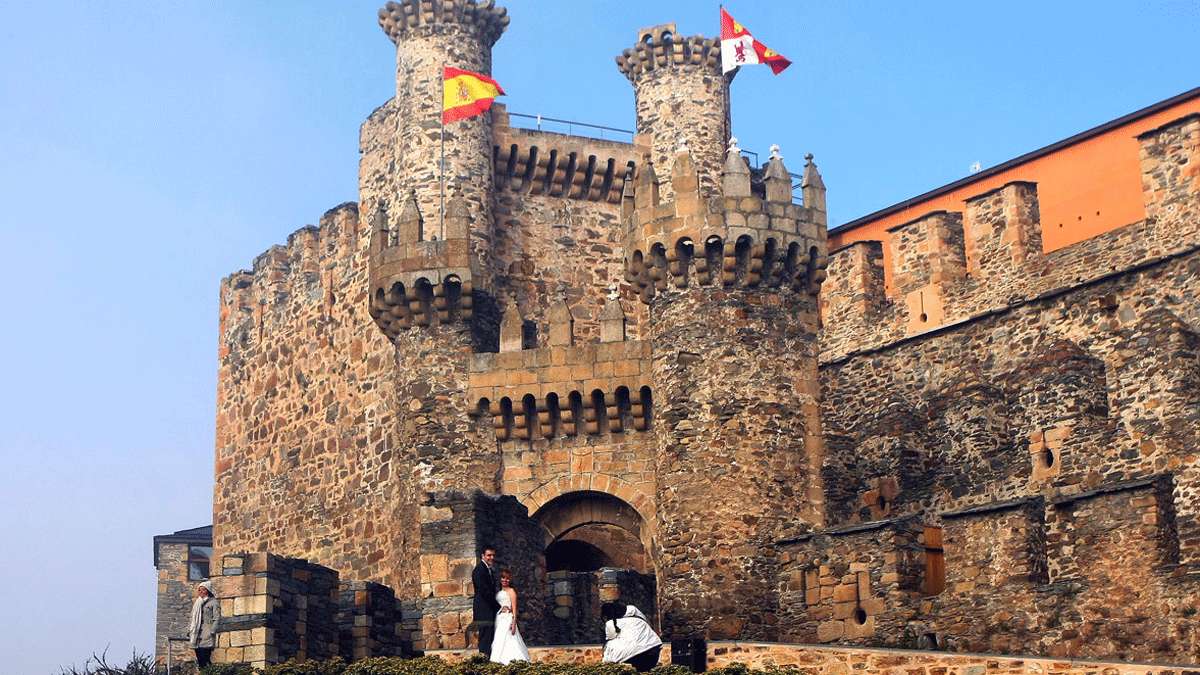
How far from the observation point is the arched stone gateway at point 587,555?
105 feet

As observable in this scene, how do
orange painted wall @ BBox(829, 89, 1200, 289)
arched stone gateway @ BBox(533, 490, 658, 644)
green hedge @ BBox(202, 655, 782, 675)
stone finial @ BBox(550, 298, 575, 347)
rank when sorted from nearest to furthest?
green hedge @ BBox(202, 655, 782, 675), arched stone gateway @ BBox(533, 490, 658, 644), stone finial @ BBox(550, 298, 575, 347), orange painted wall @ BBox(829, 89, 1200, 289)

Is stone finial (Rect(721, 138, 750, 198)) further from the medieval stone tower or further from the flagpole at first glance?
the flagpole

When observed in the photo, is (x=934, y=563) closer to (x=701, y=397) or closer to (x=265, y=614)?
(x=701, y=397)

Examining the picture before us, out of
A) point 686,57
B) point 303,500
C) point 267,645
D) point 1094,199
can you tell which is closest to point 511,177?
point 686,57

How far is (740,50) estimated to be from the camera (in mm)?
40062

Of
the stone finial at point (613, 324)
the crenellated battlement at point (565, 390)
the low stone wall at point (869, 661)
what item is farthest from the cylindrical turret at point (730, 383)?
the low stone wall at point (869, 661)

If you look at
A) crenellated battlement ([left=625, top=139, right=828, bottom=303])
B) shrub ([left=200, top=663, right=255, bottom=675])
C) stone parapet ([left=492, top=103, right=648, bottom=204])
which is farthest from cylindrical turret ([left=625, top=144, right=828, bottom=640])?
stone parapet ([left=492, top=103, right=648, bottom=204])

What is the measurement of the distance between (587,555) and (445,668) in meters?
8.91

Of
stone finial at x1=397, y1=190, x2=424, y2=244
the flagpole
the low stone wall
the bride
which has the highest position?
Answer: the flagpole

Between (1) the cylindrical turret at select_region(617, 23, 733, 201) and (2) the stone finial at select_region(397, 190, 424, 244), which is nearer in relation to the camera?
(2) the stone finial at select_region(397, 190, 424, 244)

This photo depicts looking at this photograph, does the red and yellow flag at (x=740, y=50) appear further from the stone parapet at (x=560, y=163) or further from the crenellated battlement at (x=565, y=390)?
the crenellated battlement at (x=565, y=390)

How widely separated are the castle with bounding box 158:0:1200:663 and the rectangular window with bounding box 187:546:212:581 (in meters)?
7.55

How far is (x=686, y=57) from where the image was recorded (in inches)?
1587

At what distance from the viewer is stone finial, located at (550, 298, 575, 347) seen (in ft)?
114
